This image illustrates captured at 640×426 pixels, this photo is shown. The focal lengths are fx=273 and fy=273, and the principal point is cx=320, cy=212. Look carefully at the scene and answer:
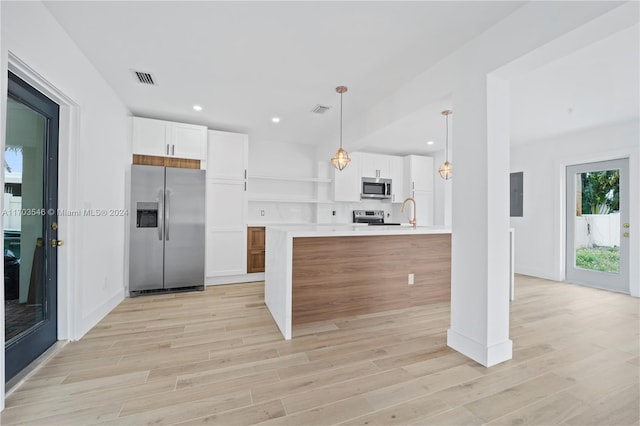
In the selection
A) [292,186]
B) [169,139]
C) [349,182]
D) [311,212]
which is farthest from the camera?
[311,212]

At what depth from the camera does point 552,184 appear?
479cm

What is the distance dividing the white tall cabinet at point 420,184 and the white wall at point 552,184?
159cm

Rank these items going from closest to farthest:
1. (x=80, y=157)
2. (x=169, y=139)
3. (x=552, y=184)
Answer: (x=80, y=157) < (x=169, y=139) < (x=552, y=184)

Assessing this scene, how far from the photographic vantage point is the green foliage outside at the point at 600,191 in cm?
413

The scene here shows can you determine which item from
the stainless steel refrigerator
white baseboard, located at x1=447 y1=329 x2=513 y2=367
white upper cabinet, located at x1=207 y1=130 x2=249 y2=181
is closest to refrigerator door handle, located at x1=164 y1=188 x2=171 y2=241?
the stainless steel refrigerator

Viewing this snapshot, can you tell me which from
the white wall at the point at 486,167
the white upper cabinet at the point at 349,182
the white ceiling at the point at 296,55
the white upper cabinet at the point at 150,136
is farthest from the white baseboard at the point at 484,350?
the white upper cabinet at the point at 150,136

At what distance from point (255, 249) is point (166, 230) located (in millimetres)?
1367

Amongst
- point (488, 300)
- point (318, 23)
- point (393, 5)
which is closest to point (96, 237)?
point (318, 23)

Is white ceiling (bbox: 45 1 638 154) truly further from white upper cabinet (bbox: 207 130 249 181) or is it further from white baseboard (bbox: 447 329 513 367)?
white baseboard (bbox: 447 329 513 367)

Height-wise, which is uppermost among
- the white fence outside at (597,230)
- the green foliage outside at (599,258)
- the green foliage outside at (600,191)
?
the green foliage outside at (600,191)

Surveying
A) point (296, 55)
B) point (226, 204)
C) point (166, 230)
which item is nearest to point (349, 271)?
point (296, 55)

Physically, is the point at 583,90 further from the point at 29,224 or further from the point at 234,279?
the point at 29,224

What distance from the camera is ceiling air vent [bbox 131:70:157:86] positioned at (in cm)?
278

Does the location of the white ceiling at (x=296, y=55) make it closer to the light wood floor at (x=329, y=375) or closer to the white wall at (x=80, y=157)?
the white wall at (x=80, y=157)
